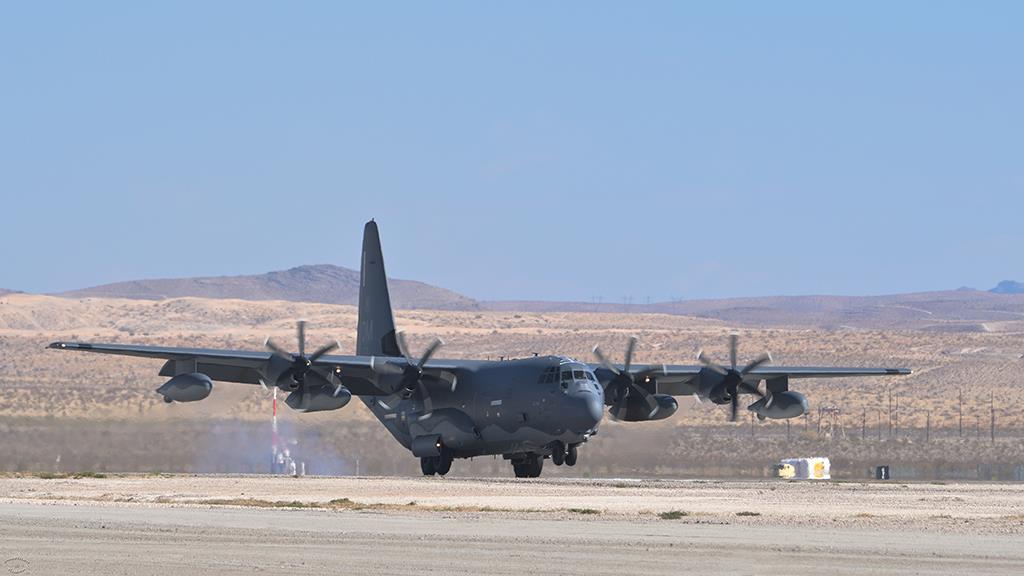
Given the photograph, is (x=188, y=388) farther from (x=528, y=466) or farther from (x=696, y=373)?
(x=696, y=373)

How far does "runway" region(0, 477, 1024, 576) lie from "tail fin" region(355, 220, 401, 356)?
16.2 meters

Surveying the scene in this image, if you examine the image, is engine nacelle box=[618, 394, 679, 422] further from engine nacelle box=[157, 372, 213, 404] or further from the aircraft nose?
engine nacelle box=[157, 372, 213, 404]

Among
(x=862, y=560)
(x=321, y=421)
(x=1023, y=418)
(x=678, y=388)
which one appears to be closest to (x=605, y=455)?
(x=678, y=388)

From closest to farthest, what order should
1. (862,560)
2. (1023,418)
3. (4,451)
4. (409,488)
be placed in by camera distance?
(862,560) → (409,488) → (4,451) → (1023,418)

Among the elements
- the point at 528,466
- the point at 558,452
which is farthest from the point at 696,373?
the point at 558,452


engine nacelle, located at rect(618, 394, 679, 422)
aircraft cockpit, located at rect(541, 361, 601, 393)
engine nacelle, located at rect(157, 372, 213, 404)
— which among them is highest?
aircraft cockpit, located at rect(541, 361, 601, 393)

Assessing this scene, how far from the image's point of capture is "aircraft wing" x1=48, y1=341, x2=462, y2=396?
153 feet

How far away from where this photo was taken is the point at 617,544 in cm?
2650

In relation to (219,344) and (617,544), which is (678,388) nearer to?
(617,544)

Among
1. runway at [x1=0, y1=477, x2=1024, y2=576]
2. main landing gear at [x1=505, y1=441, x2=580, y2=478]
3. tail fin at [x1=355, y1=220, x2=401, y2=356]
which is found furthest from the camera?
tail fin at [x1=355, y1=220, x2=401, y2=356]

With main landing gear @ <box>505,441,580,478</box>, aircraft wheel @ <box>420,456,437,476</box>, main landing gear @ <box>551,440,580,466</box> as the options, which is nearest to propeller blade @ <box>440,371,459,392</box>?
aircraft wheel @ <box>420,456,437,476</box>

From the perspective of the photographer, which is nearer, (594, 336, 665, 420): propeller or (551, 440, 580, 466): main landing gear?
(551, 440, 580, 466): main landing gear

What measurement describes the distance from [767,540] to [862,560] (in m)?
3.28

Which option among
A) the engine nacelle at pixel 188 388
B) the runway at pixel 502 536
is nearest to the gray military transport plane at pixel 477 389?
the engine nacelle at pixel 188 388
